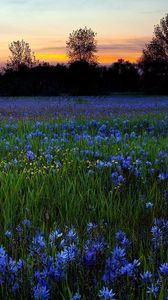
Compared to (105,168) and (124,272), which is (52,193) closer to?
(105,168)

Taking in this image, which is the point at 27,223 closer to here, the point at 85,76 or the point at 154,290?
the point at 154,290

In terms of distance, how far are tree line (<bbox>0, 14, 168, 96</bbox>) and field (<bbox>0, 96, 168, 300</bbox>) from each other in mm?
43167

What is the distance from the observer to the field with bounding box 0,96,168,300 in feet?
7.11

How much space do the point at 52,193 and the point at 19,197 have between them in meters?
0.33

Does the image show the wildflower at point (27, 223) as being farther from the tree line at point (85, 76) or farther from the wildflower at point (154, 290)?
the tree line at point (85, 76)

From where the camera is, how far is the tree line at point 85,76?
50.5 m

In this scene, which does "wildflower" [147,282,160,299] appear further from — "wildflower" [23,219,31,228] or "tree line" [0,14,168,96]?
"tree line" [0,14,168,96]

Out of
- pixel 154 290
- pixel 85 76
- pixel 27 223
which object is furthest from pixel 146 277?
pixel 85 76

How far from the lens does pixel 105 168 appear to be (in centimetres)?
529

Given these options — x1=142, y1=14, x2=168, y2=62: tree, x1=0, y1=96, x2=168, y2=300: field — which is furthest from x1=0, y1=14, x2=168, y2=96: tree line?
x1=0, y1=96, x2=168, y2=300: field

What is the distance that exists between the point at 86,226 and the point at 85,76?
49053 millimetres

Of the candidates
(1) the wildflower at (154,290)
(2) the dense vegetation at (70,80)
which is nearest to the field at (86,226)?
(1) the wildflower at (154,290)

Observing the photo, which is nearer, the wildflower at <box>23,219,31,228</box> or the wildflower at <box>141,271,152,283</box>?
the wildflower at <box>141,271,152,283</box>

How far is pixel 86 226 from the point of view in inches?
136
